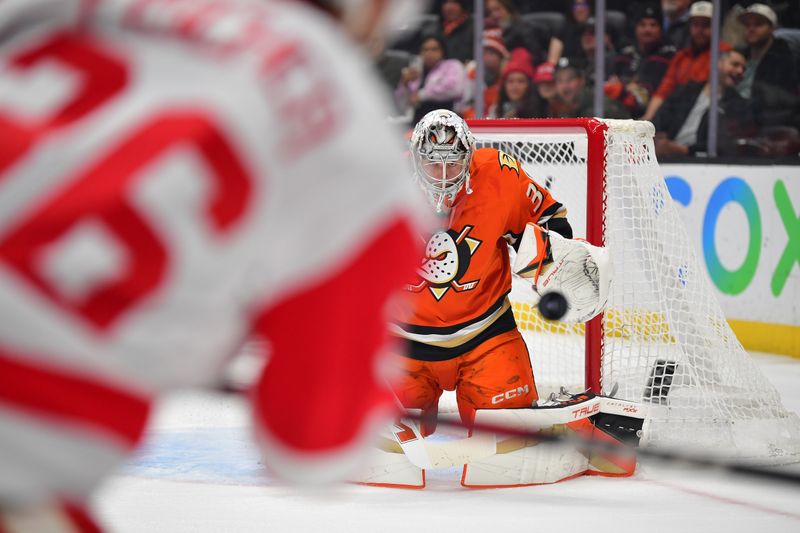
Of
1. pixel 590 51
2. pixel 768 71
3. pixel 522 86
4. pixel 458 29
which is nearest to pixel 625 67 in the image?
pixel 590 51

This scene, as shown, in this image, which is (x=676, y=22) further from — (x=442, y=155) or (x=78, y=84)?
A: (x=78, y=84)

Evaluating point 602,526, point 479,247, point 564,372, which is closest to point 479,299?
point 479,247

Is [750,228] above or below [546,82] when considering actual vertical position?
below

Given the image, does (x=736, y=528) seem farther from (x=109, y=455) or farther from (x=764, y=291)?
(x=764, y=291)

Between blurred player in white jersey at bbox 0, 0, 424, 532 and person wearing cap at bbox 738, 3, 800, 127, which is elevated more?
person wearing cap at bbox 738, 3, 800, 127

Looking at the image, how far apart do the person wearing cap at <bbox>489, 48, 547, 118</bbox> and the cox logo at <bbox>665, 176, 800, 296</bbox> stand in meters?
0.92

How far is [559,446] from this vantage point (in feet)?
10.6

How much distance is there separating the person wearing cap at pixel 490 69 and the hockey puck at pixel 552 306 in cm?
377

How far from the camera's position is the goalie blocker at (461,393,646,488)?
327cm

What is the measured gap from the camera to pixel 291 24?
2.29 ft

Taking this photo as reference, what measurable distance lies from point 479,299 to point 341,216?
107 inches

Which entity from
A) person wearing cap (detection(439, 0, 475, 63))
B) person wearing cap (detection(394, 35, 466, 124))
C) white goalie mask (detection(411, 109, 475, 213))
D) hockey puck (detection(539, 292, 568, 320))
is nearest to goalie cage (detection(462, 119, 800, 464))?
white goalie mask (detection(411, 109, 475, 213))

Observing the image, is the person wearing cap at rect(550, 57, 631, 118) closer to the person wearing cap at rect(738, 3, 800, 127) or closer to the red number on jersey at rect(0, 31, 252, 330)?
the person wearing cap at rect(738, 3, 800, 127)

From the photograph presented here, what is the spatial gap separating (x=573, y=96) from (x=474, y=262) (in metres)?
3.07
